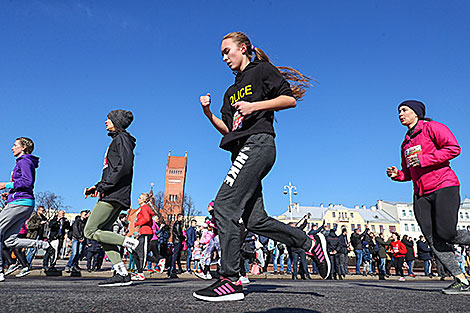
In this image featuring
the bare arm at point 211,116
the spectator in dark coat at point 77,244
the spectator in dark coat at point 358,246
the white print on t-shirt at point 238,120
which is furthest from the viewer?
the spectator in dark coat at point 358,246

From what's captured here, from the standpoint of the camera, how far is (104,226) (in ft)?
14.4

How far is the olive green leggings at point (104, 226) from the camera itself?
4.29 m

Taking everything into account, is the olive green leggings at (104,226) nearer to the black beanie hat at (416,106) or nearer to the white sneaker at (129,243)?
the white sneaker at (129,243)

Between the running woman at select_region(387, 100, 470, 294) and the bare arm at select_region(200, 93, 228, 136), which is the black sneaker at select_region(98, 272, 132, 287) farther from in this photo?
A: the running woman at select_region(387, 100, 470, 294)

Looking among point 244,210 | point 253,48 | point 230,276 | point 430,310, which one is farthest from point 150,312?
point 253,48

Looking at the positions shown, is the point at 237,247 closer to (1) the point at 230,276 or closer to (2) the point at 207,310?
(1) the point at 230,276

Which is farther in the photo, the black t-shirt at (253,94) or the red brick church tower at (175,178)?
the red brick church tower at (175,178)

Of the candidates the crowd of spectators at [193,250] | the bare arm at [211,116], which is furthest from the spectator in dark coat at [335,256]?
the bare arm at [211,116]

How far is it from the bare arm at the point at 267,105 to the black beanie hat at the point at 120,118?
8.37ft

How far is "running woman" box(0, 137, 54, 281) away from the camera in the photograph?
511cm

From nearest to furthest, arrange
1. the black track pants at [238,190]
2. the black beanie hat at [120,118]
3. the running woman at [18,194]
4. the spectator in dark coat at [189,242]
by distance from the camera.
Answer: the black track pants at [238,190] → the black beanie hat at [120,118] → the running woman at [18,194] → the spectator in dark coat at [189,242]

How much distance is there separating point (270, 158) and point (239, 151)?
0.25 m

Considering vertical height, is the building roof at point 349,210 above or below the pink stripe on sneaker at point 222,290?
above

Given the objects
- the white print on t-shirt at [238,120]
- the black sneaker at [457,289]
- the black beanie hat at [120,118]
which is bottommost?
the black sneaker at [457,289]
